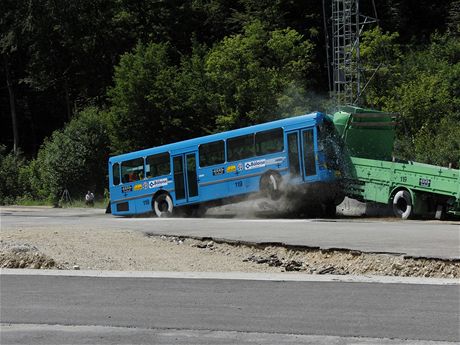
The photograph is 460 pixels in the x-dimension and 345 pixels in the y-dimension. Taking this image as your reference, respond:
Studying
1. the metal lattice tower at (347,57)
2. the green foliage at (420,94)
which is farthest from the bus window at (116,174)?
the green foliage at (420,94)

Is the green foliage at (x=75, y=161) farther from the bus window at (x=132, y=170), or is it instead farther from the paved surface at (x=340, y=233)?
the paved surface at (x=340, y=233)

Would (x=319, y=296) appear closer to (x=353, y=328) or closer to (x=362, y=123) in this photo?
(x=353, y=328)

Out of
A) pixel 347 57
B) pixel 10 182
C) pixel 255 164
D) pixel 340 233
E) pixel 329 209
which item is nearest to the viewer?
pixel 340 233

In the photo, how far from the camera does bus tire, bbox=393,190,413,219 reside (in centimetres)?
2240

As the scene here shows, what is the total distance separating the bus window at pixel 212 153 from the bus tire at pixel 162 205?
229cm

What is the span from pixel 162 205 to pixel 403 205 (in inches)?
391

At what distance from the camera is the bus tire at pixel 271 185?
2494 cm

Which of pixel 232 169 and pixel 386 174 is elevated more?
pixel 232 169

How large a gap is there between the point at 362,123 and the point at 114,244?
10733 mm

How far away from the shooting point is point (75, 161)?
161ft

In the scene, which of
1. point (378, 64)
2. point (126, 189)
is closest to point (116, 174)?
point (126, 189)

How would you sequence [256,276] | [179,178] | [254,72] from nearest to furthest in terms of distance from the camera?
[256,276]
[179,178]
[254,72]

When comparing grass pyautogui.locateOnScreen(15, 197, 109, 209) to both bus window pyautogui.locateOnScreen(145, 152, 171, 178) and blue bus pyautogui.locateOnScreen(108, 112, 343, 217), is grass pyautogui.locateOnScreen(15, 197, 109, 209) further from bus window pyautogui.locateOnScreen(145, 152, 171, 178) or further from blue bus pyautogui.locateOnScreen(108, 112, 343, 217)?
bus window pyautogui.locateOnScreen(145, 152, 171, 178)

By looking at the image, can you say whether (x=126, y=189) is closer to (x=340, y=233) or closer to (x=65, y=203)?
(x=340, y=233)
